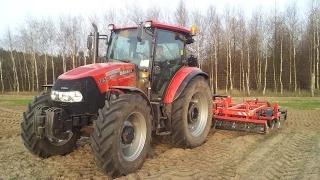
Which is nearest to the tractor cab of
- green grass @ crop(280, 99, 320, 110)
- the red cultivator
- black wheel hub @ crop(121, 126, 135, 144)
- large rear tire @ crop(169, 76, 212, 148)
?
large rear tire @ crop(169, 76, 212, 148)

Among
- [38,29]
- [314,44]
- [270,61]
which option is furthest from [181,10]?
[38,29]

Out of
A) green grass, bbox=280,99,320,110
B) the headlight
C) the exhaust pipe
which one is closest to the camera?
the headlight

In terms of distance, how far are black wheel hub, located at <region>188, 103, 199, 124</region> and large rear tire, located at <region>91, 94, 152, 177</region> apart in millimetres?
1537

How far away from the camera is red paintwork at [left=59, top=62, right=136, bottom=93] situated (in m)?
4.44

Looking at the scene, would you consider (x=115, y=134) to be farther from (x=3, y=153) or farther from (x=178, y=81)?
(x=3, y=153)

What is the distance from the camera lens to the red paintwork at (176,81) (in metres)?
5.45

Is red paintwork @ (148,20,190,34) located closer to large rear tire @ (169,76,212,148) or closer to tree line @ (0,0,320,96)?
large rear tire @ (169,76,212,148)

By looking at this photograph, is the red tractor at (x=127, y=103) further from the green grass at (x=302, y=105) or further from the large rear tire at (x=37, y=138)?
the green grass at (x=302, y=105)

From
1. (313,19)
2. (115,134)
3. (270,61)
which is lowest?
(115,134)

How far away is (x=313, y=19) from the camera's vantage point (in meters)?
23.1

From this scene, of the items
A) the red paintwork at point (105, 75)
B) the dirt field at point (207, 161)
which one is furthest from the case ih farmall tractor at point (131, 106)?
the dirt field at point (207, 161)

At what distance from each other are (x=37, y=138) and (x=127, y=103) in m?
1.59

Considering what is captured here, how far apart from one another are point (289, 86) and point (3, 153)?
23.2 meters

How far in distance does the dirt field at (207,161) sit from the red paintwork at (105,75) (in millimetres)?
1322
